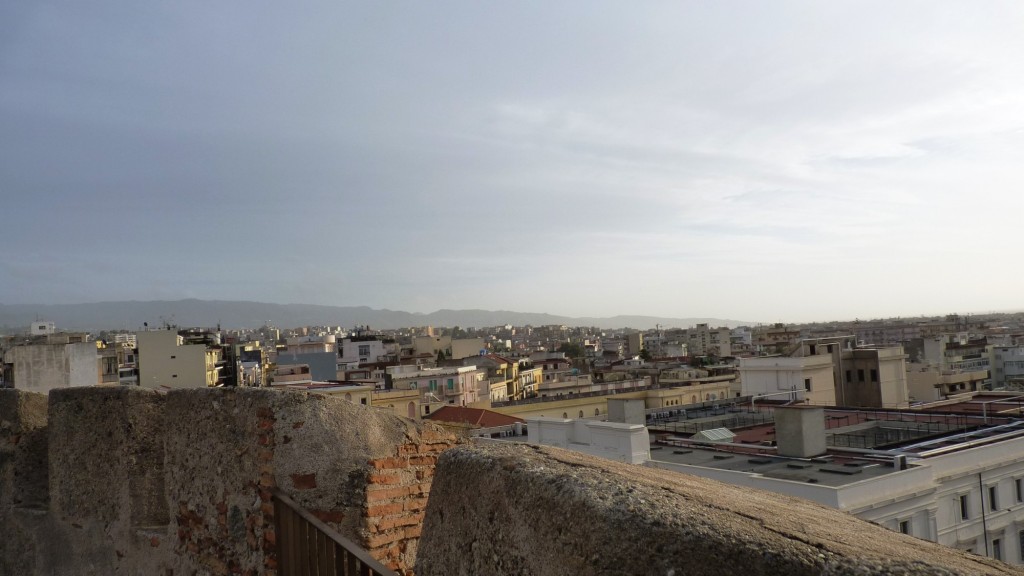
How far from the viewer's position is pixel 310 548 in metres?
3.43

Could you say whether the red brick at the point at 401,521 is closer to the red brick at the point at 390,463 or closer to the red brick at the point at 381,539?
the red brick at the point at 381,539

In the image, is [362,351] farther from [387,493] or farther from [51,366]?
[387,493]

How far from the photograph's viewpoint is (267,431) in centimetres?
387

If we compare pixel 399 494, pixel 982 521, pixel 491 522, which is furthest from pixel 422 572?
pixel 982 521

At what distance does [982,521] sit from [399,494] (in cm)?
1830

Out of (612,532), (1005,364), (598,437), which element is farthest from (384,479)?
(1005,364)

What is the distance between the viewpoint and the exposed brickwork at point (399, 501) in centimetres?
390

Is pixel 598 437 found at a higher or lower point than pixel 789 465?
higher

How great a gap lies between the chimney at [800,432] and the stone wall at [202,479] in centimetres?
1574

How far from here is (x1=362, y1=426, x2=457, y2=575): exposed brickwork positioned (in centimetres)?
390

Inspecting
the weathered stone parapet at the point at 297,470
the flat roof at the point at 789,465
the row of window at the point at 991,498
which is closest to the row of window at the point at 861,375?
the row of window at the point at 991,498

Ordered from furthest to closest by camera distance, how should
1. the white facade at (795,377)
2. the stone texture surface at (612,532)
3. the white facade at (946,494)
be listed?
the white facade at (795,377) → the white facade at (946,494) → the stone texture surface at (612,532)

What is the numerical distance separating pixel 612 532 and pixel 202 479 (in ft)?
10.1

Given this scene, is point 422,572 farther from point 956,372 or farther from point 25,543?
point 956,372
